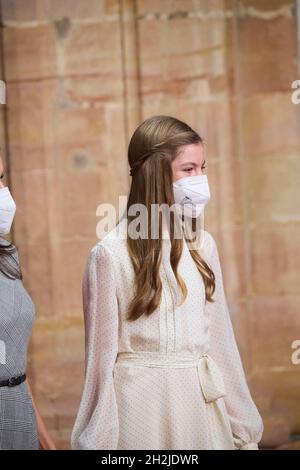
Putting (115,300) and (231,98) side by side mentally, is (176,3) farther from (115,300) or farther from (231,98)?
(115,300)

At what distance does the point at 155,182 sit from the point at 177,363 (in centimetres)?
64

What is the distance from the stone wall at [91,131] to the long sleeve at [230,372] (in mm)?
2252

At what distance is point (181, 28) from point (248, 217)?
1233 millimetres

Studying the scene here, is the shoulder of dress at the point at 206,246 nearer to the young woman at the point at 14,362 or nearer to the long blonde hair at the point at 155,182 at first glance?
the long blonde hair at the point at 155,182

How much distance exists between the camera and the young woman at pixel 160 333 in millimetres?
3174

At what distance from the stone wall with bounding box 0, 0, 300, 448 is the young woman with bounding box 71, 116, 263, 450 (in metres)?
2.30

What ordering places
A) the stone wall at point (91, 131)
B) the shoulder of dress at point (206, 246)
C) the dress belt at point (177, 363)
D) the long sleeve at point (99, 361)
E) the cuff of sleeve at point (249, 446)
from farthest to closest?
1. the stone wall at point (91, 131)
2. the shoulder of dress at point (206, 246)
3. the cuff of sleeve at point (249, 446)
4. the dress belt at point (177, 363)
5. the long sleeve at point (99, 361)

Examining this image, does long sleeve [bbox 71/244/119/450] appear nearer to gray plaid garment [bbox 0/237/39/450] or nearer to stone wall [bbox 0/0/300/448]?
gray plaid garment [bbox 0/237/39/450]

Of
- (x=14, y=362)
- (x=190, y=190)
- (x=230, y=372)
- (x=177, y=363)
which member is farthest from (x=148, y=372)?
(x=190, y=190)

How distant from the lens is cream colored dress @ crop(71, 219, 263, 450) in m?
3.17

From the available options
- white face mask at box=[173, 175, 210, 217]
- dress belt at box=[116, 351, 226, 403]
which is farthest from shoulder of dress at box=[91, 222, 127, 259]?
dress belt at box=[116, 351, 226, 403]

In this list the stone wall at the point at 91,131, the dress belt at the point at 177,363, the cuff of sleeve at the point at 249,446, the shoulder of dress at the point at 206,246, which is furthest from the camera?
the stone wall at the point at 91,131

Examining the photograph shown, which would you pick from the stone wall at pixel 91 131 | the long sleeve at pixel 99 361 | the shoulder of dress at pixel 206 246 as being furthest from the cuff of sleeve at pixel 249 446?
the stone wall at pixel 91 131
